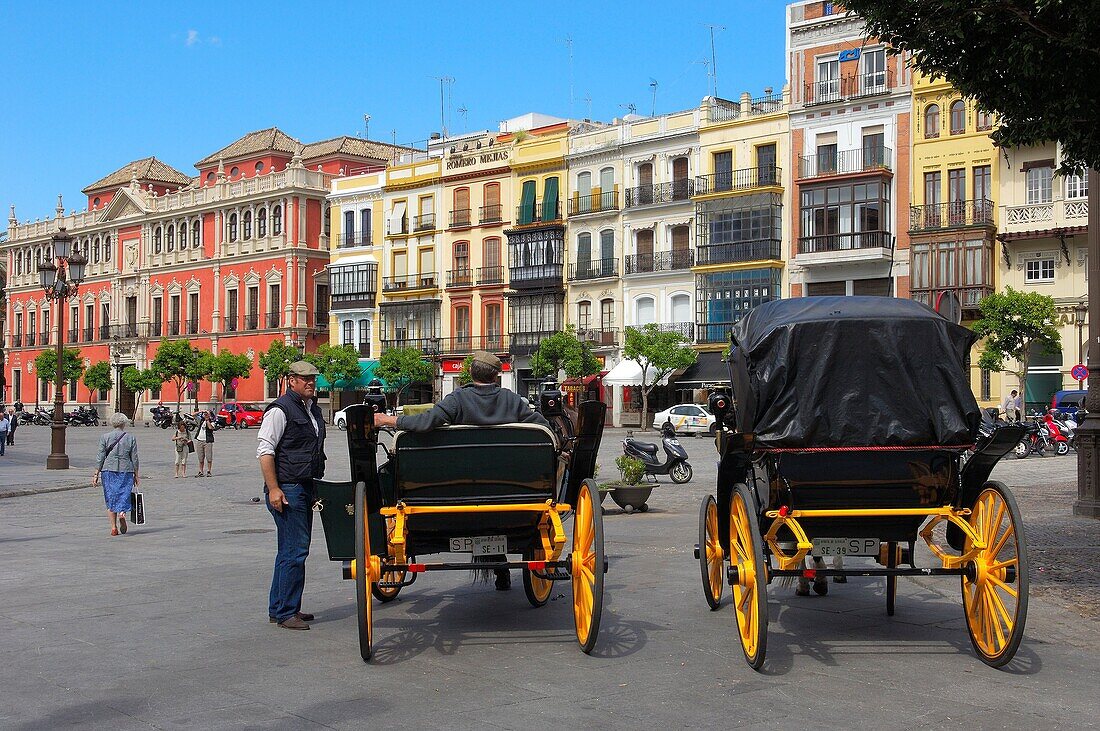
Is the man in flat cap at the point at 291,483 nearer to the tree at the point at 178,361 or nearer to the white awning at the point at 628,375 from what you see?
the white awning at the point at 628,375

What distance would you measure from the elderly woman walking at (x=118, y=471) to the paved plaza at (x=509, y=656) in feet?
9.52

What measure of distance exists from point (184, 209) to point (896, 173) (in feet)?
158

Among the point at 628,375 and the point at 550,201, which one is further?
the point at 550,201

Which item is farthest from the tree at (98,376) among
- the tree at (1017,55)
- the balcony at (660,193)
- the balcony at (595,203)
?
the tree at (1017,55)

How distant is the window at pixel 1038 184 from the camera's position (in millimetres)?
44188

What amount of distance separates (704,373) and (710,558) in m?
45.0

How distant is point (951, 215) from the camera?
46.6 meters

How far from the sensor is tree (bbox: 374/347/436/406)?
6338 cm

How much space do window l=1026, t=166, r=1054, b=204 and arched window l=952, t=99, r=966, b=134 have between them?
11.0 feet

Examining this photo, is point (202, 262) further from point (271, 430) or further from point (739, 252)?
point (271, 430)

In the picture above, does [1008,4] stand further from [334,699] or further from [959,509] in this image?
[334,699]

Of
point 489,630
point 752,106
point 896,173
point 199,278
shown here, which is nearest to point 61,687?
point 489,630

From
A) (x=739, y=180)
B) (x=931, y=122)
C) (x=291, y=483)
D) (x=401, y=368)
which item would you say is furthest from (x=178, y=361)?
(x=291, y=483)

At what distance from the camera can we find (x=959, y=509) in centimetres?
720
